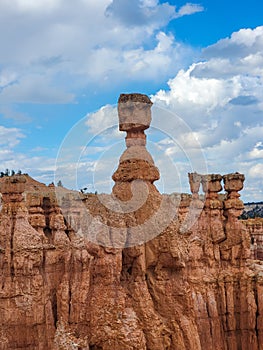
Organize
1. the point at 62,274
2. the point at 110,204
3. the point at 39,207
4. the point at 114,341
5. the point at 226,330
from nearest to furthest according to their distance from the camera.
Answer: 1. the point at 114,341
2. the point at 110,204
3. the point at 62,274
4. the point at 39,207
5. the point at 226,330

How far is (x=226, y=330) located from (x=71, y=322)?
10346 millimetres

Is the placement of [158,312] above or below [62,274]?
below

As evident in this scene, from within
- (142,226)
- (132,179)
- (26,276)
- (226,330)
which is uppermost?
(132,179)

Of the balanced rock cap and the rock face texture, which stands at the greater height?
the balanced rock cap

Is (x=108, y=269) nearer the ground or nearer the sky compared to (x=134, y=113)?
nearer the ground

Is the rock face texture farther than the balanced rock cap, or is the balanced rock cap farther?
the balanced rock cap

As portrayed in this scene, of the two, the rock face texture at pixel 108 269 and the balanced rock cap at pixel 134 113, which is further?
the balanced rock cap at pixel 134 113

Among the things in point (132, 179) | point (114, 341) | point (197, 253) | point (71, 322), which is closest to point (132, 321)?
point (114, 341)

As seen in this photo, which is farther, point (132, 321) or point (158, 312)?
point (158, 312)

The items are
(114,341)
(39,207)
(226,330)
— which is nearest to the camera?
(114,341)

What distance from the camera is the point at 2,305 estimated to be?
13.5m

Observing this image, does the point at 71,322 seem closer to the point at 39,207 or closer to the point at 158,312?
the point at 158,312

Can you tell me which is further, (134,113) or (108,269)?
(134,113)

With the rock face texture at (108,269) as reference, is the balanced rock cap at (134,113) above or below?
above
